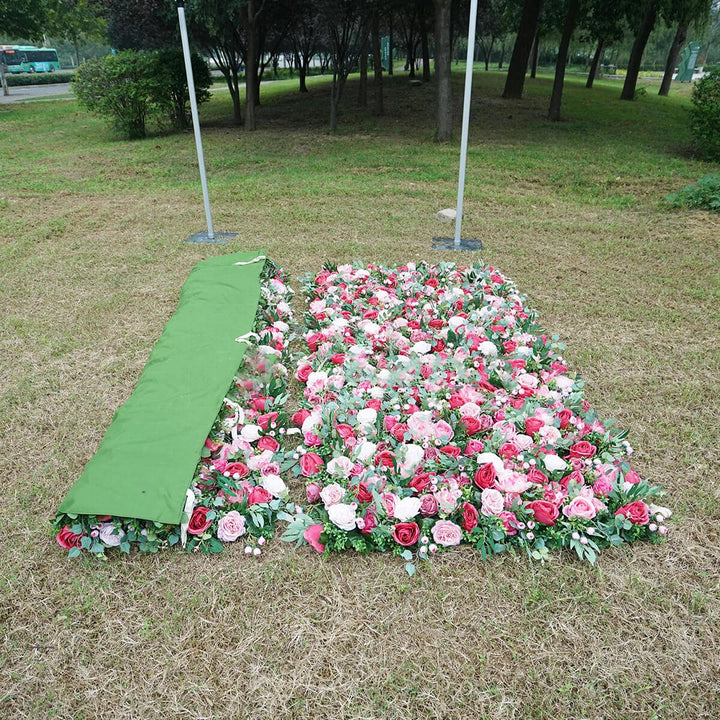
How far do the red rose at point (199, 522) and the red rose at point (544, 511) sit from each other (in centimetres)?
118

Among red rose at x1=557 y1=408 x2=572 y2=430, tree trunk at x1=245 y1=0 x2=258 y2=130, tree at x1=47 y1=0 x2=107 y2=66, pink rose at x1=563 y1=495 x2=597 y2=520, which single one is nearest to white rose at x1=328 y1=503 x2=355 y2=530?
pink rose at x1=563 y1=495 x2=597 y2=520

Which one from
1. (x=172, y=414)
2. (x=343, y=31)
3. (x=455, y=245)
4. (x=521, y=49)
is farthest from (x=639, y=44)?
(x=172, y=414)

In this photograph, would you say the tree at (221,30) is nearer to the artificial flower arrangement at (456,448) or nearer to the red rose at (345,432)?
the artificial flower arrangement at (456,448)

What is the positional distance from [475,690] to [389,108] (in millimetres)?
13495

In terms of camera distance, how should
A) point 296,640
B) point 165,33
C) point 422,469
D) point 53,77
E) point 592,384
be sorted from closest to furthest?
point 296,640 → point 422,469 → point 592,384 → point 165,33 → point 53,77

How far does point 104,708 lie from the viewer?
151 centimetres

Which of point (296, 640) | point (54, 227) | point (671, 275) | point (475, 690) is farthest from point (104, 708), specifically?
point (54, 227)

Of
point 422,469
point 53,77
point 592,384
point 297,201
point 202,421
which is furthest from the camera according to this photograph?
point 53,77

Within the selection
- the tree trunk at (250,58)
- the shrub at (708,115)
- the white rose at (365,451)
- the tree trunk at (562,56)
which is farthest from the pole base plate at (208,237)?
the tree trunk at (562,56)

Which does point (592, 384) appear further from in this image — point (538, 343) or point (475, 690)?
point (475, 690)

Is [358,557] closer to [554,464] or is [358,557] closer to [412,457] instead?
[412,457]

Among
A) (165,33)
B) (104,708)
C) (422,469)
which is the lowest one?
(104,708)

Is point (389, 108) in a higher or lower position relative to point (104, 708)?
higher

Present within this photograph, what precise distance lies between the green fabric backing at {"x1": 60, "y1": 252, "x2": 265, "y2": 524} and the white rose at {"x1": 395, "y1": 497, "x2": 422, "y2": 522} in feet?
2.53
